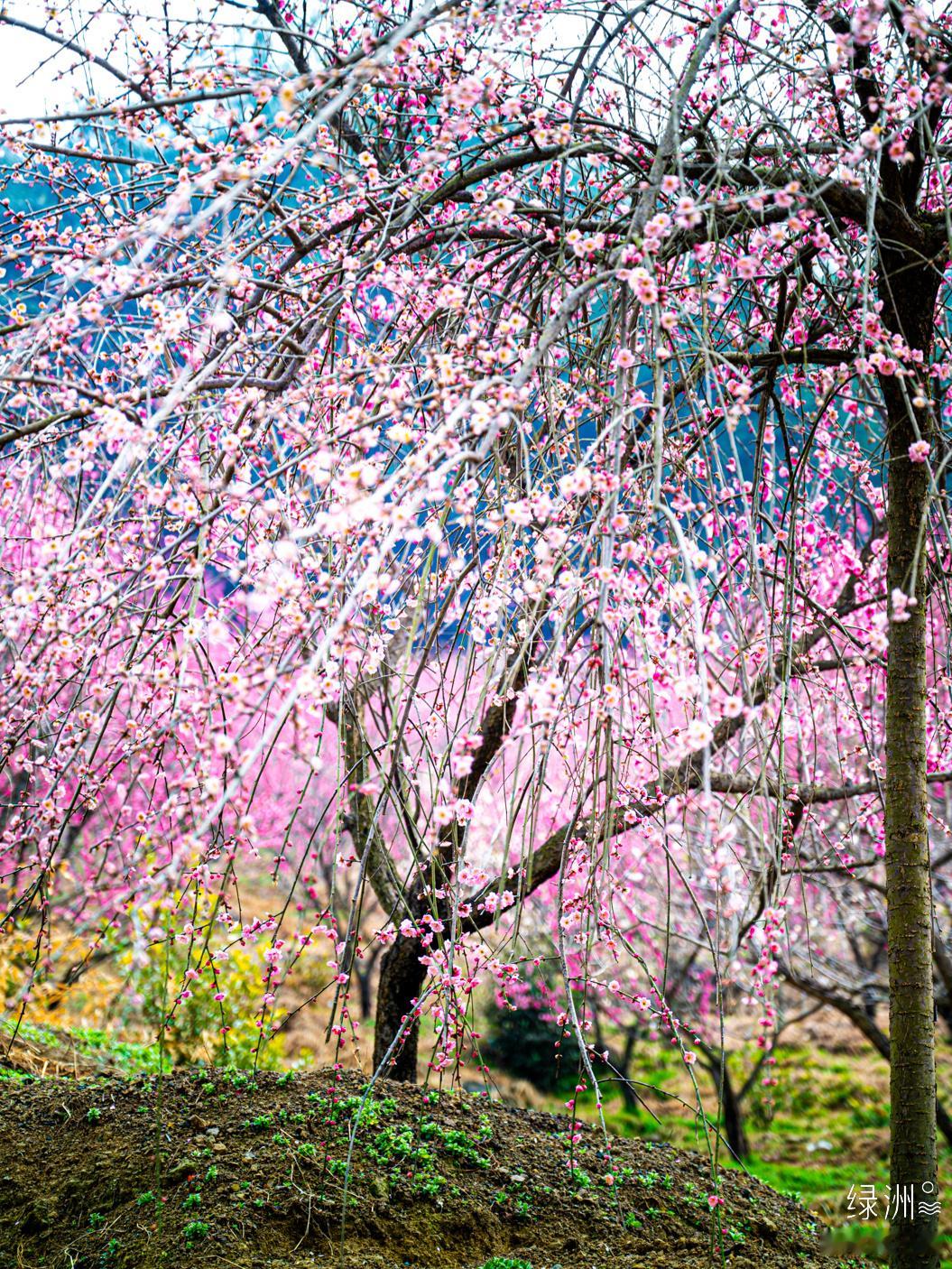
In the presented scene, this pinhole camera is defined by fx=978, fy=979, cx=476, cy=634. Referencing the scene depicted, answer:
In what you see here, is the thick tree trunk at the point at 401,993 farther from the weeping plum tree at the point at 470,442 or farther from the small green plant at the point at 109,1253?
the small green plant at the point at 109,1253

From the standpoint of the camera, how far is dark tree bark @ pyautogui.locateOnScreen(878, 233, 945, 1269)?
2.20 metres

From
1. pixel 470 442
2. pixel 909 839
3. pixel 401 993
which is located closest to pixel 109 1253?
pixel 401 993

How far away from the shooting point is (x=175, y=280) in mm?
1893

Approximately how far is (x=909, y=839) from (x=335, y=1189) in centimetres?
161

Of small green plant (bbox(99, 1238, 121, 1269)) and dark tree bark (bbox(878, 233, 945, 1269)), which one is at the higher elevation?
dark tree bark (bbox(878, 233, 945, 1269))

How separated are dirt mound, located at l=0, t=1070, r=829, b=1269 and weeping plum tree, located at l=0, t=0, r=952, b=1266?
0.40 m

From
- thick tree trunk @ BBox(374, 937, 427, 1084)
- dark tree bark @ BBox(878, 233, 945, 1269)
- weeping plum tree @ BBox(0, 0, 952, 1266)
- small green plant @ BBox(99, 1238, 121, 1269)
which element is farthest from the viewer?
thick tree trunk @ BBox(374, 937, 427, 1084)

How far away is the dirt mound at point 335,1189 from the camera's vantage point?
2.18 metres

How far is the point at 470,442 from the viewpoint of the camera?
1789 mm

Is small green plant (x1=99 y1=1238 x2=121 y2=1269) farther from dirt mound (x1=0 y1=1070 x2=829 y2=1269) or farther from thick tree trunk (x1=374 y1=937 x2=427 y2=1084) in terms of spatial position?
thick tree trunk (x1=374 y1=937 x2=427 y2=1084)

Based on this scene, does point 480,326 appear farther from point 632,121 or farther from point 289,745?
point 289,745

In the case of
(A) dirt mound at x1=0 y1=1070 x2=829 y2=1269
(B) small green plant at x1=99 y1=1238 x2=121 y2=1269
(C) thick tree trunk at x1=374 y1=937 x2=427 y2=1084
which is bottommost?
(B) small green plant at x1=99 y1=1238 x2=121 y2=1269

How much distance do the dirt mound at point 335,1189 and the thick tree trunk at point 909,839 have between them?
15.8 inches

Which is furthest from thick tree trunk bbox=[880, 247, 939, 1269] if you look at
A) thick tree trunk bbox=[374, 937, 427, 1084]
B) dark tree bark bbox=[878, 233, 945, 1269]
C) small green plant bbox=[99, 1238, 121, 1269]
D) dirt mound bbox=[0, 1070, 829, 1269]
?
small green plant bbox=[99, 1238, 121, 1269]
